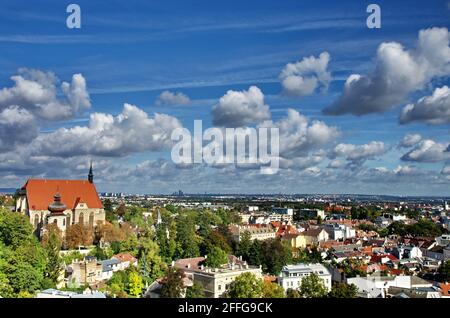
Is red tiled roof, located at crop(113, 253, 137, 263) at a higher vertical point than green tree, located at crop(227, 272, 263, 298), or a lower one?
lower

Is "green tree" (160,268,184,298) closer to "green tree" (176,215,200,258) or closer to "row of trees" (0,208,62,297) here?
"row of trees" (0,208,62,297)

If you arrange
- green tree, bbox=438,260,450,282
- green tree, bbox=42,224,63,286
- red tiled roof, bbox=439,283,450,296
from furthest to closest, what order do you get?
green tree, bbox=438,260,450,282
red tiled roof, bbox=439,283,450,296
green tree, bbox=42,224,63,286

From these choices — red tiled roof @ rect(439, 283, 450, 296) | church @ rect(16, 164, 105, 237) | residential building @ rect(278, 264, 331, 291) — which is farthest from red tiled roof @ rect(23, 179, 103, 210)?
red tiled roof @ rect(439, 283, 450, 296)

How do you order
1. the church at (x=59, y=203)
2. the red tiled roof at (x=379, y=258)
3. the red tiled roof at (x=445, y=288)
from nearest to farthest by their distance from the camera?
the red tiled roof at (x=445, y=288), the church at (x=59, y=203), the red tiled roof at (x=379, y=258)

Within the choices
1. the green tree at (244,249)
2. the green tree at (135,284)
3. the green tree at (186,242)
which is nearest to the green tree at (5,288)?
the green tree at (135,284)

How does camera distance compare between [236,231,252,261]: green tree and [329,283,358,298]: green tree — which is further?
[236,231,252,261]: green tree

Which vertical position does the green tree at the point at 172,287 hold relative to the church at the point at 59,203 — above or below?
below

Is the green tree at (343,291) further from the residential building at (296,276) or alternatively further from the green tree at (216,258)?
the green tree at (216,258)
